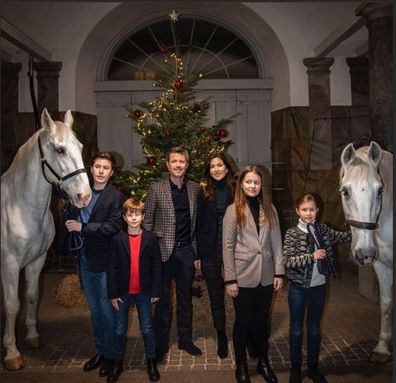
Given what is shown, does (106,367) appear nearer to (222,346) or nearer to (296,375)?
(222,346)

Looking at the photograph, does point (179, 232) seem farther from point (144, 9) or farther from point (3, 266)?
point (144, 9)

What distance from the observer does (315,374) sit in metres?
3.00

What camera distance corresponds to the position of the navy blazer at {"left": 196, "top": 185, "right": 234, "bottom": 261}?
3421mm

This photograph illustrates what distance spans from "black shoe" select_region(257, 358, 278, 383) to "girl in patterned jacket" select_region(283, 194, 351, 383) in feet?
0.45

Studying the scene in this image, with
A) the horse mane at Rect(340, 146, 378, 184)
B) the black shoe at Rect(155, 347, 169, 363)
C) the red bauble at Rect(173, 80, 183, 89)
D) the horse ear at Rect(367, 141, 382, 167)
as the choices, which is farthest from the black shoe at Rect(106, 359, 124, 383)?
the red bauble at Rect(173, 80, 183, 89)

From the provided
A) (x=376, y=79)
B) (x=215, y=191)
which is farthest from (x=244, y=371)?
(x=376, y=79)

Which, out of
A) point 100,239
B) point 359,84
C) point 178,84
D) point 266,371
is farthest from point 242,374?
point 359,84

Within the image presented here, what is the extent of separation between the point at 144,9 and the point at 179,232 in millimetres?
6202

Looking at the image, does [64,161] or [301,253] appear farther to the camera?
[64,161]

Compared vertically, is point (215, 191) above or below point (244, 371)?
above

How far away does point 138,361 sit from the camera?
3488 mm

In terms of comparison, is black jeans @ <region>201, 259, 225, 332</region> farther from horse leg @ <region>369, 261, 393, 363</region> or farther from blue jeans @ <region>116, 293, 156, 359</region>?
horse leg @ <region>369, 261, 393, 363</region>

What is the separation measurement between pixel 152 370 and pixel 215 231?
4.15ft

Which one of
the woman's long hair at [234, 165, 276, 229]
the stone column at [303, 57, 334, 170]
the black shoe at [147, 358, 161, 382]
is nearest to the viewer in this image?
the woman's long hair at [234, 165, 276, 229]
